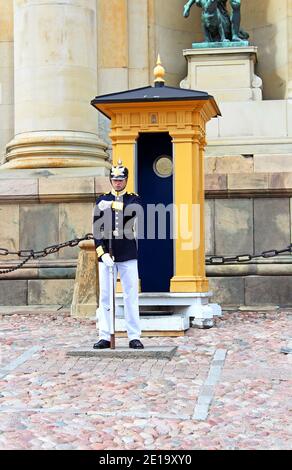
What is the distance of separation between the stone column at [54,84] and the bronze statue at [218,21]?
260cm

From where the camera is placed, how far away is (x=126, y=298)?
10.5 m

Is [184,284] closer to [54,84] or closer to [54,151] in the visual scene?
[54,151]

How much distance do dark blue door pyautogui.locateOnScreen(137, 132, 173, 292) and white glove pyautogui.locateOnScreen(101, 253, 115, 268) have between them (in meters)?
2.92

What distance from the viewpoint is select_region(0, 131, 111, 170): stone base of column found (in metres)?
17.6

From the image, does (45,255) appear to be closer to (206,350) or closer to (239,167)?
(239,167)

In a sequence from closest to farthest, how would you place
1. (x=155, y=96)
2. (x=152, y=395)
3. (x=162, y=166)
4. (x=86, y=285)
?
(x=152, y=395), (x=155, y=96), (x=162, y=166), (x=86, y=285)

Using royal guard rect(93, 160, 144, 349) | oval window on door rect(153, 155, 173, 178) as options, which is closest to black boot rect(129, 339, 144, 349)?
royal guard rect(93, 160, 144, 349)

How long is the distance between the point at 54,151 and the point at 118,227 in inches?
291

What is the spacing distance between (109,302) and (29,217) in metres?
6.43

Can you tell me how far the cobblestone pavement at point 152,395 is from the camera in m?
6.50

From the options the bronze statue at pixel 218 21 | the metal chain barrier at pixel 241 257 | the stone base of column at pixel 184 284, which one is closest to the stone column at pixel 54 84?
the bronze statue at pixel 218 21

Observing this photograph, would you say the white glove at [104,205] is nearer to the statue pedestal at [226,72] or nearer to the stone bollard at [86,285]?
the stone bollard at [86,285]

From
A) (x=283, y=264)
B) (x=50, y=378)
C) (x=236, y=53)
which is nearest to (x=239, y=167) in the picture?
(x=283, y=264)

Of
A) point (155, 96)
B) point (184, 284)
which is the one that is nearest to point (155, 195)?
point (184, 284)
